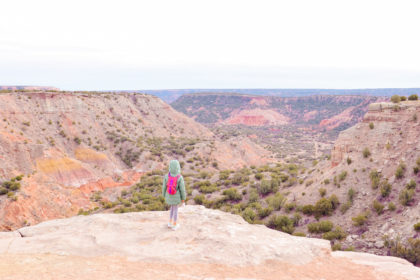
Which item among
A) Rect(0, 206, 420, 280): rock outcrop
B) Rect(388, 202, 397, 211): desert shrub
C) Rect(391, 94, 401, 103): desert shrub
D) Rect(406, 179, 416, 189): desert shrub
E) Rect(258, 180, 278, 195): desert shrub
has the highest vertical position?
Rect(391, 94, 401, 103): desert shrub

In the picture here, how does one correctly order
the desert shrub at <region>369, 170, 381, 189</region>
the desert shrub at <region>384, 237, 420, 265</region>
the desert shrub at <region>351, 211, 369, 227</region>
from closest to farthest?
the desert shrub at <region>384, 237, 420, 265</region> < the desert shrub at <region>351, 211, 369, 227</region> < the desert shrub at <region>369, 170, 381, 189</region>

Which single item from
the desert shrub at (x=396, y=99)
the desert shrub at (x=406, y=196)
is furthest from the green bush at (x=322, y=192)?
the desert shrub at (x=396, y=99)

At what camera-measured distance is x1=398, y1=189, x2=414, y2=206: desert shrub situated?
10.7 m

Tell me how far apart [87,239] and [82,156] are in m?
30.9

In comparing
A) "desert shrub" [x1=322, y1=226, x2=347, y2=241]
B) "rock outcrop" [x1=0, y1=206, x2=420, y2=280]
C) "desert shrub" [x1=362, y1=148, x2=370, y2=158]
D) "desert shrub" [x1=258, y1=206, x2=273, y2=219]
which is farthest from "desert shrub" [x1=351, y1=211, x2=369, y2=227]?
"rock outcrop" [x1=0, y1=206, x2=420, y2=280]

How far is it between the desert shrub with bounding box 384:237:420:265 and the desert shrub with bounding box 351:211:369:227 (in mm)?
2025

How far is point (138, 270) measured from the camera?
513 centimetres

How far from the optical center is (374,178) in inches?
508

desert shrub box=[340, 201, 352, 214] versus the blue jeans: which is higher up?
the blue jeans

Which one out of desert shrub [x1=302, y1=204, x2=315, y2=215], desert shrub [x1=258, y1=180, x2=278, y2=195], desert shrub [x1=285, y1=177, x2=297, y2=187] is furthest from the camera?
desert shrub [x1=285, y1=177, x2=297, y2=187]

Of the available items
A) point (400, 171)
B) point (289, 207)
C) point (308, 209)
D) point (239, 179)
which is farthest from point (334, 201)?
point (239, 179)

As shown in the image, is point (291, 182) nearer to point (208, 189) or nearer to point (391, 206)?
point (208, 189)

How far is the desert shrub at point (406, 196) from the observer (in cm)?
1074

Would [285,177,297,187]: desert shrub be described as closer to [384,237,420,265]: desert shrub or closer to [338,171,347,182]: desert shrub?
[338,171,347,182]: desert shrub
